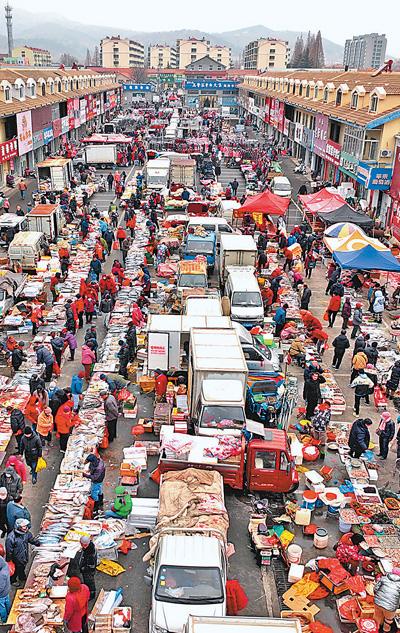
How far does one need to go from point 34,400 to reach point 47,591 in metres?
5.75

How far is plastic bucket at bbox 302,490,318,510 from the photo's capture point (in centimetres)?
1269

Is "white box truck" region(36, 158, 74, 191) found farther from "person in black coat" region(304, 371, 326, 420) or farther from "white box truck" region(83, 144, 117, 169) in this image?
"person in black coat" region(304, 371, 326, 420)

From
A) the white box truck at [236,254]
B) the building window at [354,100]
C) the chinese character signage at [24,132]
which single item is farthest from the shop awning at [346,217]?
the chinese character signage at [24,132]

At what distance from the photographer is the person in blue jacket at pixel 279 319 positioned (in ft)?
68.1

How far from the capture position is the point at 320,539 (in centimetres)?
1175

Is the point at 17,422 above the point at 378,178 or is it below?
below

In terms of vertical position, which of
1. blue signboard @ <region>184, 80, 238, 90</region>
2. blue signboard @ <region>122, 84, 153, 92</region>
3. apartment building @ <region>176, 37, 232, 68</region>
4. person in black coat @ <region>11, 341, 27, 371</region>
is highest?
apartment building @ <region>176, 37, 232, 68</region>

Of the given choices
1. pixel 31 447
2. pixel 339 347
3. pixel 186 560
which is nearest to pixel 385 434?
pixel 339 347

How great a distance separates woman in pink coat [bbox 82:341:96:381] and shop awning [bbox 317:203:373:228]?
1542 cm

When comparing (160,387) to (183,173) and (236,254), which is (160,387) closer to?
(236,254)

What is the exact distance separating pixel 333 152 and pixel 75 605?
39.1 metres

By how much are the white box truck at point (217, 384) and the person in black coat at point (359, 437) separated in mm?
2661

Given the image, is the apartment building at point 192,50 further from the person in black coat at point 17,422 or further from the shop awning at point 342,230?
the person in black coat at point 17,422

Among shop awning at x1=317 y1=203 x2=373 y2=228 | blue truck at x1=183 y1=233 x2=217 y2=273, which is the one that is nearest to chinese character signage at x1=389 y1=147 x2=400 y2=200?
shop awning at x1=317 y1=203 x2=373 y2=228
